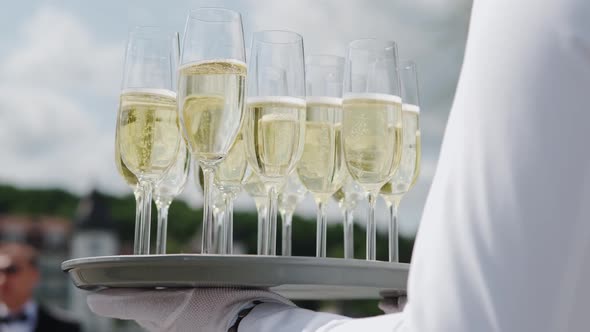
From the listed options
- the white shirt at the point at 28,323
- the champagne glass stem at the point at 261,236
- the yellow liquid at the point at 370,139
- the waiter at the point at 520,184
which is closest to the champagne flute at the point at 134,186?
the champagne glass stem at the point at 261,236

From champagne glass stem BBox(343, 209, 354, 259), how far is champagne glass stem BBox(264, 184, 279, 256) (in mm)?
187

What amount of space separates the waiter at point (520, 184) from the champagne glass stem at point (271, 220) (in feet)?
2.56

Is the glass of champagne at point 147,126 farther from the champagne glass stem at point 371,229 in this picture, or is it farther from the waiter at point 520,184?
the waiter at point 520,184

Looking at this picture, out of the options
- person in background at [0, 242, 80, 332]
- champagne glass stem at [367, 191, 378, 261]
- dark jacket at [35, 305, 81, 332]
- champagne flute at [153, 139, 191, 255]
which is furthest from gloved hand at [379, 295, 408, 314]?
person in background at [0, 242, 80, 332]

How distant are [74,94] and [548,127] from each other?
7597cm

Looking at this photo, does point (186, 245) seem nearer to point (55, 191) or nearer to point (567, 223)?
point (55, 191)

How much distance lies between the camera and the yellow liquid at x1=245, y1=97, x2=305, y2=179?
5.92ft

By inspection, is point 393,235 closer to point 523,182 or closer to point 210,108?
point 210,108

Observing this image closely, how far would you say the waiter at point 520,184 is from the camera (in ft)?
3.34

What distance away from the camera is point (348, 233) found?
2135 millimetres

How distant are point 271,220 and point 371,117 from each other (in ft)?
1.02

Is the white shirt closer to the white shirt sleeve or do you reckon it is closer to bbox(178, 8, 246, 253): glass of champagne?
bbox(178, 8, 246, 253): glass of champagne

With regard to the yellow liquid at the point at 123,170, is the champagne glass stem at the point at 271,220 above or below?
below

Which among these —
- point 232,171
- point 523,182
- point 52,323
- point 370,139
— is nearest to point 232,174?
point 232,171
